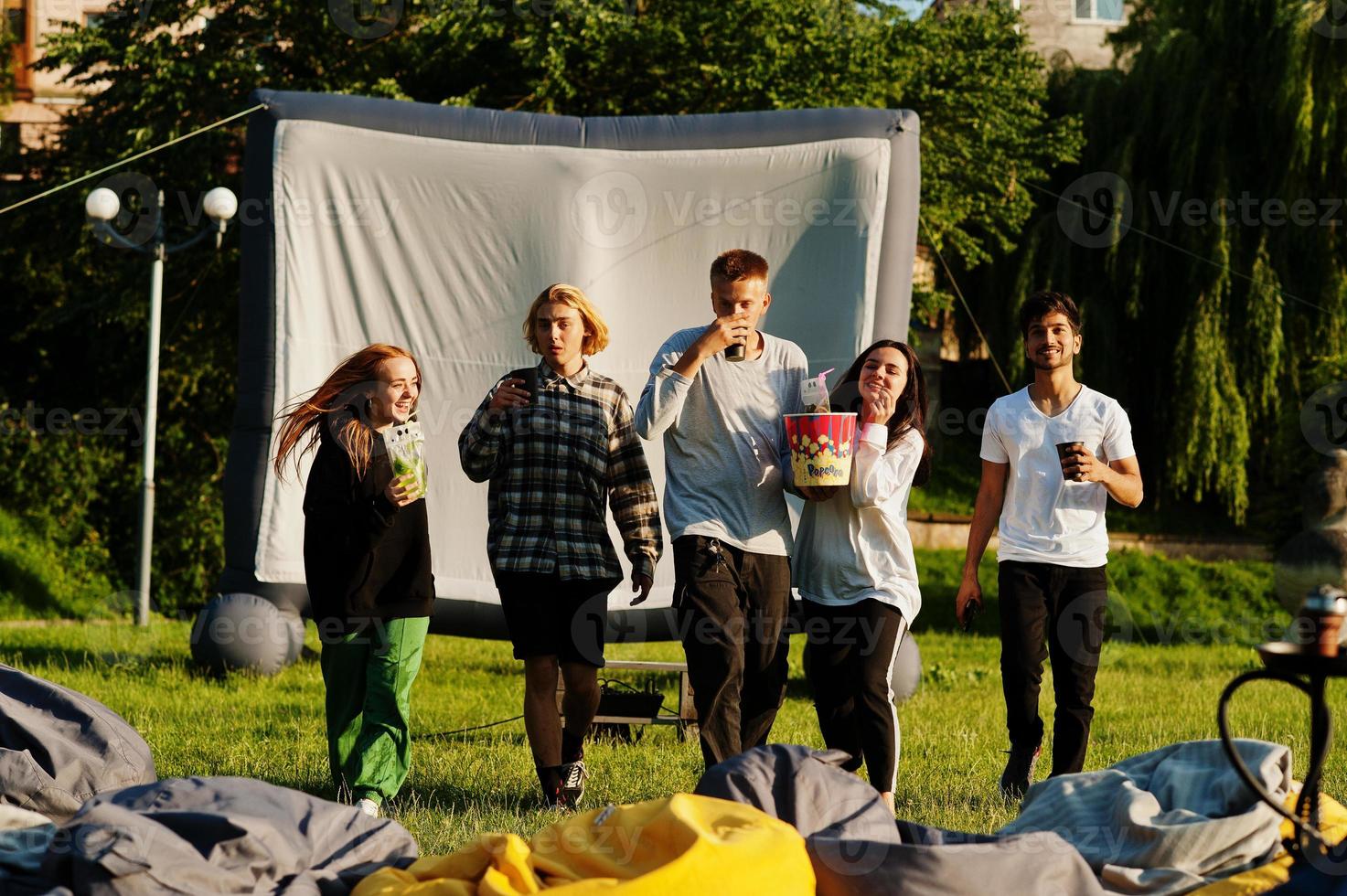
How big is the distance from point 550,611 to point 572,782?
60 cm

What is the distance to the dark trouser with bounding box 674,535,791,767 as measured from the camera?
461 cm

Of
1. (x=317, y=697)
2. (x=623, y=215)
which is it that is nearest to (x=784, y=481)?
(x=623, y=215)

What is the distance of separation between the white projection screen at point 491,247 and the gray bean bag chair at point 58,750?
346 cm

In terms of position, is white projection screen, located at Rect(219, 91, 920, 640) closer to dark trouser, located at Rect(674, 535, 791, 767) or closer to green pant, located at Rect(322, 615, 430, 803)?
green pant, located at Rect(322, 615, 430, 803)

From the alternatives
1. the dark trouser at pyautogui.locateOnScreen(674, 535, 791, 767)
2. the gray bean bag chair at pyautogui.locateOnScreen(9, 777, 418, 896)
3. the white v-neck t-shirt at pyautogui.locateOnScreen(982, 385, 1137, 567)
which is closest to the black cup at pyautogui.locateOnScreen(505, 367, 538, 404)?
the dark trouser at pyautogui.locateOnScreen(674, 535, 791, 767)

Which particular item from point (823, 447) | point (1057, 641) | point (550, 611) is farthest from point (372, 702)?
point (1057, 641)

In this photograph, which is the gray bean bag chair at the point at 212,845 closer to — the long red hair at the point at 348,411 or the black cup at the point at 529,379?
the long red hair at the point at 348,411

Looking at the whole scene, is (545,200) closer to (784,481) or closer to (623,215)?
(623,215)

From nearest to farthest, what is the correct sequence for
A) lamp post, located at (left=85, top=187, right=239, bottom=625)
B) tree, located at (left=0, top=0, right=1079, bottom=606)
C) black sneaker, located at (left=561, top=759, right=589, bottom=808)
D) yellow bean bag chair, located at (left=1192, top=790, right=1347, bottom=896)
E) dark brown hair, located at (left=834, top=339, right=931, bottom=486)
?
yellow bean bag chair, located at (left=1192, top=790, right=1347, bottom=896) → dark brown hair, located at (left=834, top=339, right=931, bottom=486) → black sneaker, located at (left=561, top=759, right=589, bottom=808) → lamp post, located at (left=85, top=187, right=239, bottom=625) → tree, located at (left=0, top=0, right=1079, bottom=606)

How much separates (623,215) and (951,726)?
3.26 m

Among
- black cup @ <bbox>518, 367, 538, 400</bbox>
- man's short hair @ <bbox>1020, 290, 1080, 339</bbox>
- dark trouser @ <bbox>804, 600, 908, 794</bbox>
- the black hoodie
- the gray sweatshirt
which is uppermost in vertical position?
man's short hair @ <bbox>1020, 290, 1080, 339</bbox>

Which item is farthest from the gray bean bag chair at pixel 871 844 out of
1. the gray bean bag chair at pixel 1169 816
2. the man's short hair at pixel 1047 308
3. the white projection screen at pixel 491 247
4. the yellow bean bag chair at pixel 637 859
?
the white projection screen at pixel 491 247

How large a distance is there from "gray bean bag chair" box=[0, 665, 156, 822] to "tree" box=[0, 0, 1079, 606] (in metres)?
10.7

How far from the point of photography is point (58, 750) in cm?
418
